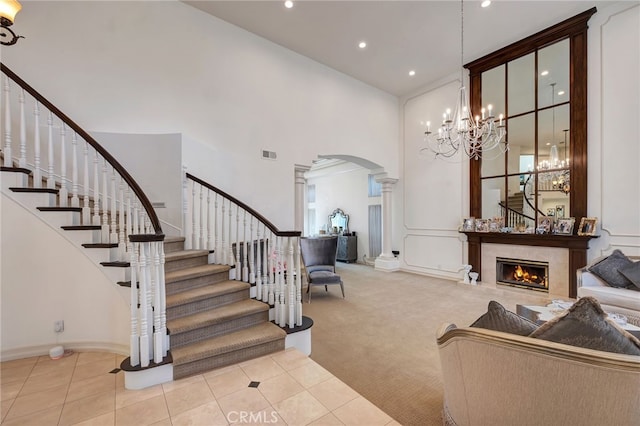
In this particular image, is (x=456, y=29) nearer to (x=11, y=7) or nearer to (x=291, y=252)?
(x=291, y=252)

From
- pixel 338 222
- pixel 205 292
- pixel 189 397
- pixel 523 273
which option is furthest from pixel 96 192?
pixel 338 222

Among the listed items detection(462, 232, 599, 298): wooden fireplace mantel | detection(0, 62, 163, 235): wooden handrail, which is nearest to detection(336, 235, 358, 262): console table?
detection(462, 232, 599, 298): wooden fireplace mantel

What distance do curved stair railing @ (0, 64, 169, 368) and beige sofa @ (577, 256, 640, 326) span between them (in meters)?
4.83

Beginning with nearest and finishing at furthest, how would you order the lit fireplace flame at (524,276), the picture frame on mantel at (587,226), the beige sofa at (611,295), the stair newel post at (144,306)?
the stair newel post at (144,306) → the beige sofa at (611,295) → the picture frame on mantel at (587,226) → the lit fireplace flame at (524,276)

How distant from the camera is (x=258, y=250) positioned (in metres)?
2.99

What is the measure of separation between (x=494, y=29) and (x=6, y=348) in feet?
25.6

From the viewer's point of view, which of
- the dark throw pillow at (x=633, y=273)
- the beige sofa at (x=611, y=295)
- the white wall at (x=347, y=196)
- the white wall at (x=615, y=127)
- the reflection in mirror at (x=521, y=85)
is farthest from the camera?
the white wall at (x=347, y=196)

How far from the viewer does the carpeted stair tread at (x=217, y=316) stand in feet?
7.86

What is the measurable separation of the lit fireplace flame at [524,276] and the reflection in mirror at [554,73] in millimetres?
3017

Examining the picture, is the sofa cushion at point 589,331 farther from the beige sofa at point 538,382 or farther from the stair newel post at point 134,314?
the stair newel post at point 134,314

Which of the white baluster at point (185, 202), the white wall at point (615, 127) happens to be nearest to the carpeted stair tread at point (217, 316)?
the white baluster at point (185, 202)

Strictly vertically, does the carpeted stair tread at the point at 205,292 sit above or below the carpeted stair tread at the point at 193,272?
below

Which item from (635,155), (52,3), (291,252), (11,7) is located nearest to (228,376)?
(291,252)

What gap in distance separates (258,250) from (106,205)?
5.05 feet
